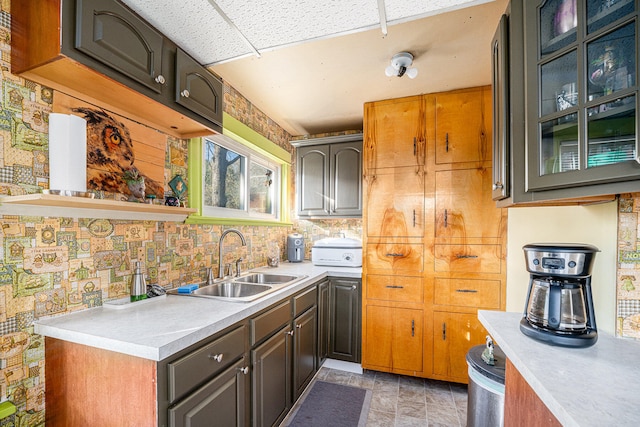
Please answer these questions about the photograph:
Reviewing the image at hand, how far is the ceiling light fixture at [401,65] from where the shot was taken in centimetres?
182

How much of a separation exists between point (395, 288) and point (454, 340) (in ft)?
1.92

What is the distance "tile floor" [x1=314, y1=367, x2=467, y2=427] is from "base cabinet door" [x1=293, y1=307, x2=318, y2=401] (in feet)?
1.04

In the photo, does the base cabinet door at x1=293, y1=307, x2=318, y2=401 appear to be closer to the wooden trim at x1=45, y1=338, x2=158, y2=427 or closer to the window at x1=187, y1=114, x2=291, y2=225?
the window at x1=187, y1=114, x2=291, y2=225

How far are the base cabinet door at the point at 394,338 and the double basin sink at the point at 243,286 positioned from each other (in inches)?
31.1

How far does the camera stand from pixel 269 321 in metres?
1.62

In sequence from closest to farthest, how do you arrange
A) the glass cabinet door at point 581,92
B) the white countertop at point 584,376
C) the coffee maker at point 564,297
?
the white countertop at point 584,376, the glass cabinet door at point 581,92, the coffee maker at point 564,297

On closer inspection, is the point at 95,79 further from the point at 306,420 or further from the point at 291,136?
the point at 291,136

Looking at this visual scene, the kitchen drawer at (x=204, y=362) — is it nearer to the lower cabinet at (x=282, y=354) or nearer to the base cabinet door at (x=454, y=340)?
the lower cabinet at (x=282, y=354)

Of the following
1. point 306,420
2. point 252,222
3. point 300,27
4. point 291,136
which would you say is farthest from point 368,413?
point 291,136

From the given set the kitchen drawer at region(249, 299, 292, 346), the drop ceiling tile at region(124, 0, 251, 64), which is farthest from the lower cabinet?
the drop ceiling tile at region(124, 0, 251, 64)

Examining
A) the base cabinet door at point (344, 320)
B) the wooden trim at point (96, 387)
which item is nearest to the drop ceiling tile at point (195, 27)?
the wooden trim at point (96, 387)

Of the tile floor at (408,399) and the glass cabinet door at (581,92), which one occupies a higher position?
the glass cabinet door at (581,92)

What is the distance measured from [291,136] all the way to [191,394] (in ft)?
9.58

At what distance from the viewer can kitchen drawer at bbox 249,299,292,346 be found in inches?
58.1
